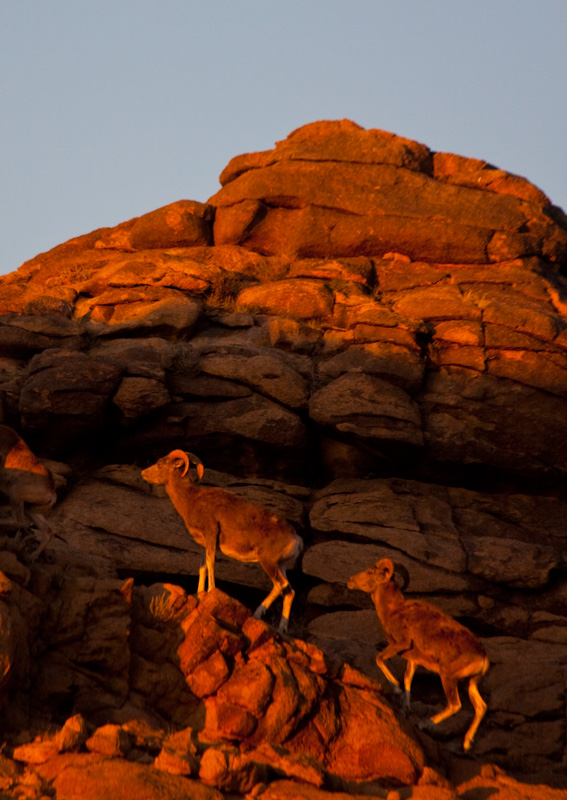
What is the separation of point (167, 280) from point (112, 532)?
815cm

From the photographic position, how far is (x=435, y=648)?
11336 millimetres

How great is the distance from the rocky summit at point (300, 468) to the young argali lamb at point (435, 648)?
48 centimetres

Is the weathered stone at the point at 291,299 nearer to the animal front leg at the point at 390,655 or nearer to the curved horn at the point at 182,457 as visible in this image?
the curved horn at the point at 182,457

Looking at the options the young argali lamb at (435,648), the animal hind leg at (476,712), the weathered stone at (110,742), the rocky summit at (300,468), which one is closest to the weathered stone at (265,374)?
the rocky summit at (300,468)

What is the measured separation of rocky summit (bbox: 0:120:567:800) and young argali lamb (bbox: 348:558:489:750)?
482mm

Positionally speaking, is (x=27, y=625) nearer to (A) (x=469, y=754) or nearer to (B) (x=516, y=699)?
(A) (x=469, y=754)

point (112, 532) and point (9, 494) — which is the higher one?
point (9, 494)

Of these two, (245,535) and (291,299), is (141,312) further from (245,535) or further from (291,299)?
(245,535)

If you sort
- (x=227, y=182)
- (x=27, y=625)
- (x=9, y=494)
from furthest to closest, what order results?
(x=227, y=182) < (x=9, y=494) < (x=27, y=625)

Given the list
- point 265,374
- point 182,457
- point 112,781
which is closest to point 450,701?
point 182,457

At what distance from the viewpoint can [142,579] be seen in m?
16.1

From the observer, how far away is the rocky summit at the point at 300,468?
30.8 ft

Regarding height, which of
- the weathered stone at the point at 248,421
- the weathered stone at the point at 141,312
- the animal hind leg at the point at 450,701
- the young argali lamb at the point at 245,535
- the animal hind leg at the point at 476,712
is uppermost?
the weathered stone at the point at 141,312

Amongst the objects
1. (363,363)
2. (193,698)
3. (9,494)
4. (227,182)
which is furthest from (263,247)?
(193,698)
